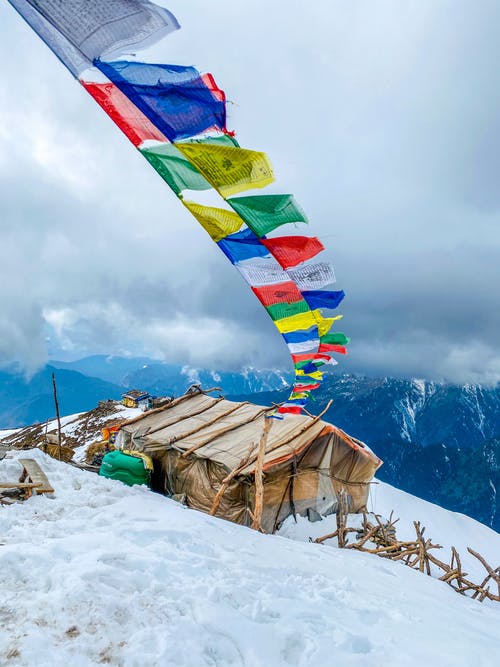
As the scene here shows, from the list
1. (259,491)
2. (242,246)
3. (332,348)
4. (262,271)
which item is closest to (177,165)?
(242,246)

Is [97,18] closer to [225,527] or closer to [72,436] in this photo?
[225,527]

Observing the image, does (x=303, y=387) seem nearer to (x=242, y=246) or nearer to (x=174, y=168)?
(x=242, y=246)

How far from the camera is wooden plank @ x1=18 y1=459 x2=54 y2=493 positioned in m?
7.80

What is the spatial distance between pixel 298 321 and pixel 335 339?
1.06 m

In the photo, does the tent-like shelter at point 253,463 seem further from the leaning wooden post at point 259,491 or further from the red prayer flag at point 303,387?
the red prayer flag at point 303,387

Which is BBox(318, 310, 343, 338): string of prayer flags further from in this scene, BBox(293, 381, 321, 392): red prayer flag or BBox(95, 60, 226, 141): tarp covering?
BBox(95, 60, 226, 141): tarp covering

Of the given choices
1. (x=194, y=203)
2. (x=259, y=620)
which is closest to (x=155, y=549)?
(x=259, y=620)

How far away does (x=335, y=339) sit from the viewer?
6816 millimetres

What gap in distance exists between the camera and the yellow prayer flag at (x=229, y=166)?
410 centimetres

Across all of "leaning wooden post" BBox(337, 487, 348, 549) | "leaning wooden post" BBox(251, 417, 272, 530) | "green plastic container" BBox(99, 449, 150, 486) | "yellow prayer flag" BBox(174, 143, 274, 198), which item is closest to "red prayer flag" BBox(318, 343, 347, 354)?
"leaning wooden post" BBox(251, 417, 272, 530)

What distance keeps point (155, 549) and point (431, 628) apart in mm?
3773

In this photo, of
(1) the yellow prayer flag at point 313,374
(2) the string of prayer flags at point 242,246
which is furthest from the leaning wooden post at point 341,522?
(2) the string of prayer flags at point 242,246

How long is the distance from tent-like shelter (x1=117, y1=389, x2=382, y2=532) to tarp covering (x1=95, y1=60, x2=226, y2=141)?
772 centimetres

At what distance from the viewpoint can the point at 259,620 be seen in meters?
4.34
